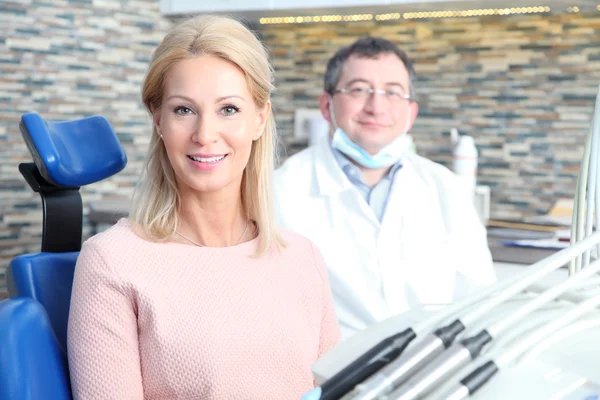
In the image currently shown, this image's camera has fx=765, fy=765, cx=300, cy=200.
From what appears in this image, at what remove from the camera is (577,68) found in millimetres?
2959

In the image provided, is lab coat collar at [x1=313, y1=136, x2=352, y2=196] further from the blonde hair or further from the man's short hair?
the blonde hair

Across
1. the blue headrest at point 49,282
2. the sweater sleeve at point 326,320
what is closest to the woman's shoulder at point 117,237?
the blue headrest at point 49,282

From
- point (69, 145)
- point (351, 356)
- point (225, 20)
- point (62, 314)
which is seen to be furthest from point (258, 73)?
point (351, 356)

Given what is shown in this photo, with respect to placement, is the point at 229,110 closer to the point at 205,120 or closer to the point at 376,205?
the point at 205,120

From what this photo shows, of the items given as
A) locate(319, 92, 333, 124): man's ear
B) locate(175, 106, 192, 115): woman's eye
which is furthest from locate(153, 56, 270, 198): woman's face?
locate(319, 92, 333, 124): man's ear

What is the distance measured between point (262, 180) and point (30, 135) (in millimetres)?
420

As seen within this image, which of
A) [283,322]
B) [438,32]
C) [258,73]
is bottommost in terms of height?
[283,322]

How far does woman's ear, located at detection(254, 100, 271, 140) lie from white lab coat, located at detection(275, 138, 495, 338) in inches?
19.4

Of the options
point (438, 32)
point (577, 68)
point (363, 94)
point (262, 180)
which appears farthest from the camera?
point (438, 32)

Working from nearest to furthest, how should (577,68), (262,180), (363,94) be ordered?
1. (262,180)
2. (363,94)
3. (577,68)

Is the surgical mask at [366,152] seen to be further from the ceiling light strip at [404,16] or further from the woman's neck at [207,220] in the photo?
the ceiling light strip at [404,16]

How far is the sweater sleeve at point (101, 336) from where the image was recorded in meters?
1.12

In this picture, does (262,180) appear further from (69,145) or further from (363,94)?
(363,94)

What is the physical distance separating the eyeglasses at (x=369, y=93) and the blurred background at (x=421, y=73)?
40.5 inches
